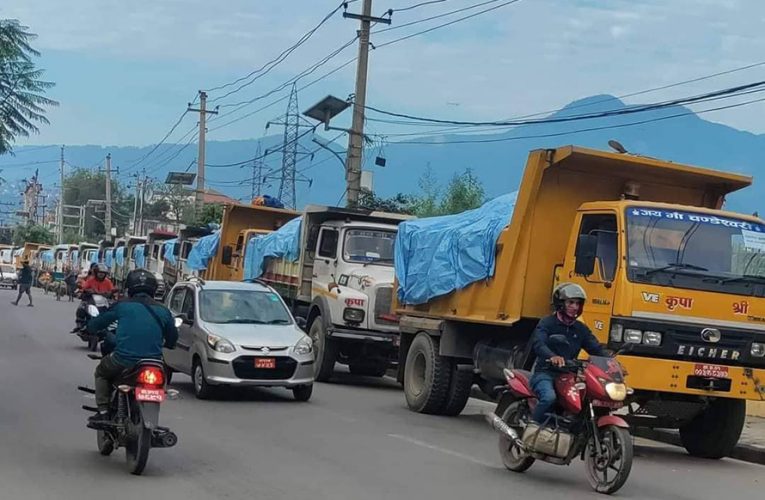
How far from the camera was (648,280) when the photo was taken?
11.3 meters

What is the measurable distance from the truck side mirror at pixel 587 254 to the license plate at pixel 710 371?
146cm

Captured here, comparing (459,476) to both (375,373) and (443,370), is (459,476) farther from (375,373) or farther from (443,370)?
(375,373)

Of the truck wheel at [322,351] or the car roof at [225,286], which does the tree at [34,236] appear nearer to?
the truck wheel at [322,351]

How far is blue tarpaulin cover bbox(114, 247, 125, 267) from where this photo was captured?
159 feet

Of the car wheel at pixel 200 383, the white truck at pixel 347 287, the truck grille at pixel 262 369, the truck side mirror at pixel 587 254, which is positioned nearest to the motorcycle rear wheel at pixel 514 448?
the truck side mirror at pixel 587 254

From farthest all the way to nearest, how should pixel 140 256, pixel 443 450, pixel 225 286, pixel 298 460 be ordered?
pixel 140 256, pixel 225 286, pixel 443 450, pixel 298 460

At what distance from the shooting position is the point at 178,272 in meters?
34.6

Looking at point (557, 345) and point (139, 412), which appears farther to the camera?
point (557, 345)

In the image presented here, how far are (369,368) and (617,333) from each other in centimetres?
972

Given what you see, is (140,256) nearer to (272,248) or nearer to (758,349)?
(272,248)

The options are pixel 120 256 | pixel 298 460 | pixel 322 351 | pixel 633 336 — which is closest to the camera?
pixel 298 460

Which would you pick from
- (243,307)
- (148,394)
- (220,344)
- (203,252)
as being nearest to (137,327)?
(148,394)

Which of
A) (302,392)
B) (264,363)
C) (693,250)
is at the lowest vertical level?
(302,392)

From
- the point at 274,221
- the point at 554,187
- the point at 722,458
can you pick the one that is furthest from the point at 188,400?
the point at 274,221
